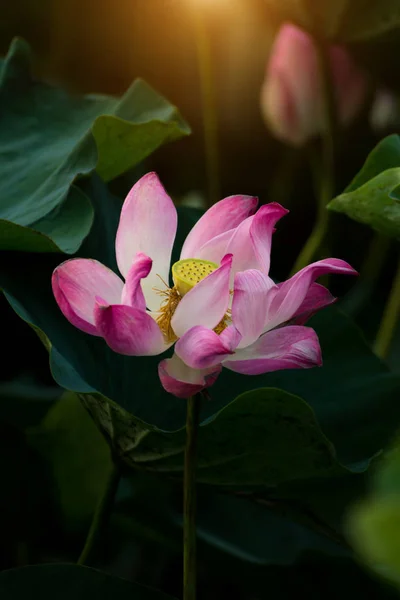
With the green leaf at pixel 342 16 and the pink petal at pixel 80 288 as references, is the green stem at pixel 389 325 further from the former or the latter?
the pink petal at pixel 80 288

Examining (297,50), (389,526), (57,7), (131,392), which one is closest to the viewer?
(389,526)

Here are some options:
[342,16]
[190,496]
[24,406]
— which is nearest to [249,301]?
[190,496]

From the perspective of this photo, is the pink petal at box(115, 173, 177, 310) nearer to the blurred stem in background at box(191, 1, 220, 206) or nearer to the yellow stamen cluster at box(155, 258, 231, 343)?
the yellow stamen cluster at box(155, 258, 231, 343)

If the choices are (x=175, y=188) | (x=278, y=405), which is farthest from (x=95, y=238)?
(x=175, y=188)

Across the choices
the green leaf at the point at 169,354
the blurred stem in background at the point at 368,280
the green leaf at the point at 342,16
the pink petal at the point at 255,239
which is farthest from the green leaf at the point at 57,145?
the blurred stem in background at the point at 368,280

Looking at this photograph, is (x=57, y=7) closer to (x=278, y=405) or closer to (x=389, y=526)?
(x=278, y=405)

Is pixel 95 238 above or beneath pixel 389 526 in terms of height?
beneath
